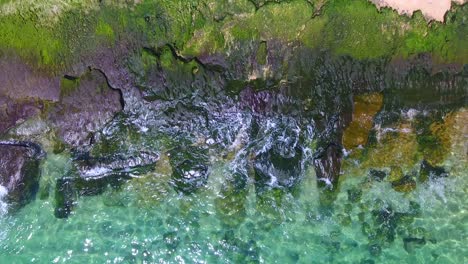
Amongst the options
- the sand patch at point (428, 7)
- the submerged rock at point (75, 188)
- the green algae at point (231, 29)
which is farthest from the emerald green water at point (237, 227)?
the sand patch at point (428, 7)

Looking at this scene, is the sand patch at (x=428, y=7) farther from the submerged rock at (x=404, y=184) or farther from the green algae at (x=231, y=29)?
the submerged rock at (x=404, y=184)

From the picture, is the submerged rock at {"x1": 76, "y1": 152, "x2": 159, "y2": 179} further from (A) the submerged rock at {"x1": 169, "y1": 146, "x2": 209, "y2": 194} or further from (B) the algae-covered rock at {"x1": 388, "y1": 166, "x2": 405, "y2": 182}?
(B) the algae-covered rock at {"x1": 388, "y1": 166, "x2": 405, "y2": 182}

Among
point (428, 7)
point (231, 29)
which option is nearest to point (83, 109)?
point (231, 29)

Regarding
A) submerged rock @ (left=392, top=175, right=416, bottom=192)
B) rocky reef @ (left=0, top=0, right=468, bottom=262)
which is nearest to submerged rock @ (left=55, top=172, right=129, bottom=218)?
rocky reef @ (left=0, top=0, right=468, bottom=262)

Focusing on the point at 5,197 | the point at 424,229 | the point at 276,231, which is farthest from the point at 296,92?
the point at 5,197

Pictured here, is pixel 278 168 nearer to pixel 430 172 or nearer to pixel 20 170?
pixel 430 172

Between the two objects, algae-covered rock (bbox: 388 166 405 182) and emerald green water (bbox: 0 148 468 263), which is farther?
algae-covered rock (bbox: 388 166 405 182)

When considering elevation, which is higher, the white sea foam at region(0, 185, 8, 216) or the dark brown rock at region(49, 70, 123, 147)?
the dark brown rock at region(49, 70, 123, 147)

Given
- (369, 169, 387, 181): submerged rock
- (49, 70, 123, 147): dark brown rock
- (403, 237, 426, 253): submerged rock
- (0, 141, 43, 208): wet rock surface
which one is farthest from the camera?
(49, 70, 123, 147): dark brown rock
